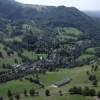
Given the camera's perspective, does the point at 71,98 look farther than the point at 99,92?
No

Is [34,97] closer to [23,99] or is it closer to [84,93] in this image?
[23,99]

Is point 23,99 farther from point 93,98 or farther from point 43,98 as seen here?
point 93,98

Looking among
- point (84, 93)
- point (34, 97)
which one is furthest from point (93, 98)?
point (34, 97)

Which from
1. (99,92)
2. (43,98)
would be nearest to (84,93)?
(99,92)

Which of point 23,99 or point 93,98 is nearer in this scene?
point 93,98

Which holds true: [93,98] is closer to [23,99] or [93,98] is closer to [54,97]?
[54,97]

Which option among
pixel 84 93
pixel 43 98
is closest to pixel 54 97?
pixel 43 98

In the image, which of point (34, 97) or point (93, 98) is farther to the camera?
point (34, 97)
